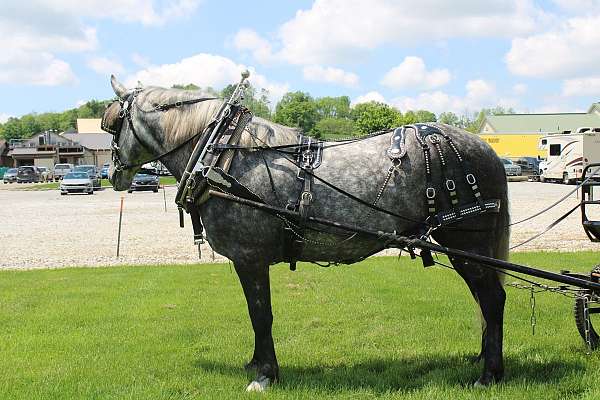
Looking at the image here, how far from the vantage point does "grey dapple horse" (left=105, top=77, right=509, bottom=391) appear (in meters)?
6.01

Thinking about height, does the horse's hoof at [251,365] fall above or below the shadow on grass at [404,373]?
above

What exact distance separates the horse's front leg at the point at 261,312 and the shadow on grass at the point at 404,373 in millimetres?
184

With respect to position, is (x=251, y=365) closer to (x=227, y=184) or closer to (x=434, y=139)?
(x=227, y=184)

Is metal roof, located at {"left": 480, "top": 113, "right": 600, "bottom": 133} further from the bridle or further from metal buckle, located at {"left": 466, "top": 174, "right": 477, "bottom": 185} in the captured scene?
the bridle

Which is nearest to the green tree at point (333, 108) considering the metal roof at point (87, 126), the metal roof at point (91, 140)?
the metal roof at point (87, 126)

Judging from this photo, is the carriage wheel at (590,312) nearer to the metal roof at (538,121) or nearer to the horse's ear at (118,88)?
the horse's ear at (118,88)

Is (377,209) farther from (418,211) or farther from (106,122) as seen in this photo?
(106,122)

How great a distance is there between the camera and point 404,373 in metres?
6.30

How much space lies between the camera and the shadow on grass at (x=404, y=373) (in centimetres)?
595

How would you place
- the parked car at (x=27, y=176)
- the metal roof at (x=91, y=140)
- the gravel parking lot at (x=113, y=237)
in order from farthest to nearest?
1. the metal roof at (x=91, y=140)
2. the parked car at (x=27, y=176)
3. the gravel parking lot at (x=113, y=237)

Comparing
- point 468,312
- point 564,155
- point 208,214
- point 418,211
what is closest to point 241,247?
point 208,214

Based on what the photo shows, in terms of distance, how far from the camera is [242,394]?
18.9ft

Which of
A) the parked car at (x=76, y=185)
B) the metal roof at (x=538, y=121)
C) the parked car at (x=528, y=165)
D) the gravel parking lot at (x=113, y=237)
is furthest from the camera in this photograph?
the metal roof at (x=538, y=121)

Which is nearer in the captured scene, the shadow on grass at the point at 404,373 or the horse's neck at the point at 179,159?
the shadow on grass at the point at 404,373
